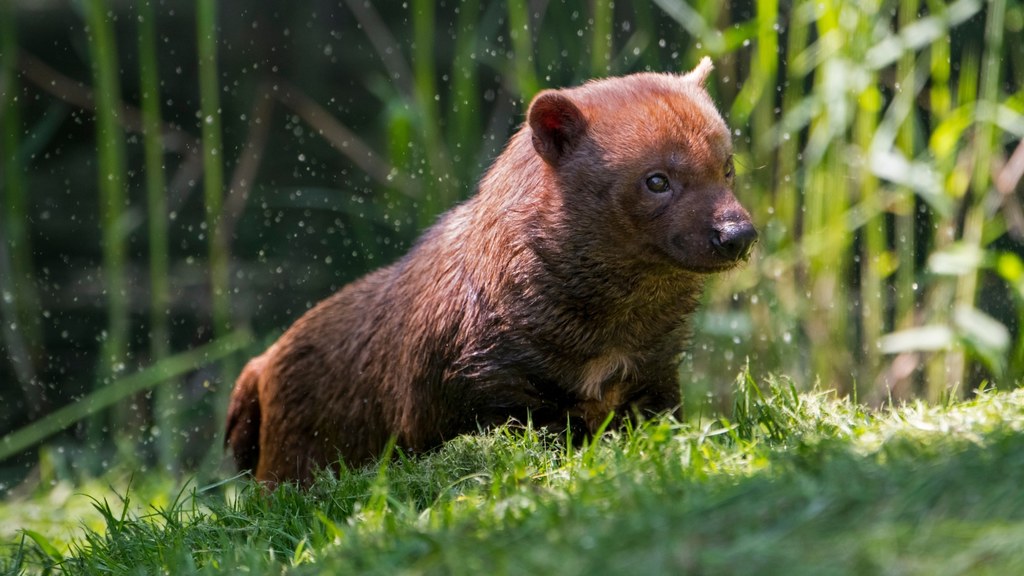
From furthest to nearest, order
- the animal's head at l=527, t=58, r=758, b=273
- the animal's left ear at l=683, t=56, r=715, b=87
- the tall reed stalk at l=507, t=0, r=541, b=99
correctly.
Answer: the tall reed stalk at l=507, t=0, r=541, b=99 → the animal's left ear at l=683, t=56, r=715, b=87 → the animal's head at l=527, t=58, r=758, b=273

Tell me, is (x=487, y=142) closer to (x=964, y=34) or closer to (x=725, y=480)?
(x=964, y=34)

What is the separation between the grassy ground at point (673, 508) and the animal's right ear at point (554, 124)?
3.83 ft

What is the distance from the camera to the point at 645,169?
479 cm

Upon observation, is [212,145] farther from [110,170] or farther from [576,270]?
[576,270]

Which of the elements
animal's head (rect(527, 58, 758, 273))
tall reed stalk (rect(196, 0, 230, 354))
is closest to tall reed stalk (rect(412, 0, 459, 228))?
tall reed stalk (rect(196, 0, 230, 354))

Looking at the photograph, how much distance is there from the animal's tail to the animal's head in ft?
6.39

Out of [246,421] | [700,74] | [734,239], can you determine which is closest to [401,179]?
[246,421]

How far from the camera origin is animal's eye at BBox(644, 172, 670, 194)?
4781mm

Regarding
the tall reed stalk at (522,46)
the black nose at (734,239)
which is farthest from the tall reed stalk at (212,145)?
the black nose at (734,239)

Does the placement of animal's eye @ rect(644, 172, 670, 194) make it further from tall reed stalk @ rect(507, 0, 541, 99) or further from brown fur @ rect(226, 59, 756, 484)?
tall reed stalk @ rect(507, 0, 541, 99)

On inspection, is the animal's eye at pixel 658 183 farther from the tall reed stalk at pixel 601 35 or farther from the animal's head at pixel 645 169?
the tall reed stalk at pixel 601 35

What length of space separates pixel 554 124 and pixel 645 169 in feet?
1.35

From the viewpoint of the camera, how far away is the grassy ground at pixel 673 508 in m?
2.43

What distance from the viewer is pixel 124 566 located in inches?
157
